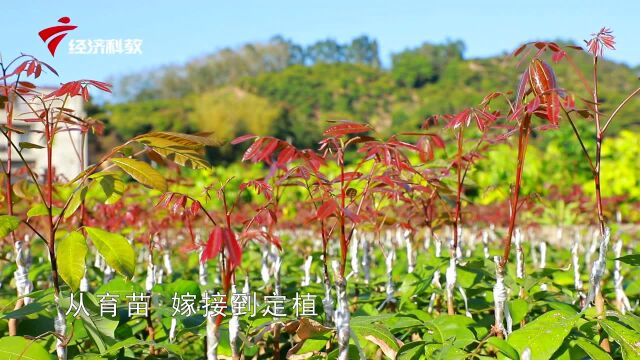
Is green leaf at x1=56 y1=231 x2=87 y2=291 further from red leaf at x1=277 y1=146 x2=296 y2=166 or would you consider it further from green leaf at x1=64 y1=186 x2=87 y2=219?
red leaf at x1=277 y1=146 x2=296 y2=166

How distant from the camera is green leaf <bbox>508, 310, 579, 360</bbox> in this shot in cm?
125

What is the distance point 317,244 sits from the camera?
16.2 ft

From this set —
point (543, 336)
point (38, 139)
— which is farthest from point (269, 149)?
point (38, 139)

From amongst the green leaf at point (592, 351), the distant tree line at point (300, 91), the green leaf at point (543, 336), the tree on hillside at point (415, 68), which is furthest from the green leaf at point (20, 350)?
the tree on hillside at point (415, 68)

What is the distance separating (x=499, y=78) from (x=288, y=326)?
149 ft

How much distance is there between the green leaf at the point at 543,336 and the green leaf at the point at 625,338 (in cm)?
6

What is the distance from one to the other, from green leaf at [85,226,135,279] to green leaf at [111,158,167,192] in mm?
132

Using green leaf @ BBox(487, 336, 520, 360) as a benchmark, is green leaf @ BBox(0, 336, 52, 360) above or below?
below

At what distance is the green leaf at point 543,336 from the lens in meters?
1.25

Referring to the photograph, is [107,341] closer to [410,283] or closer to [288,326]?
[288,326]

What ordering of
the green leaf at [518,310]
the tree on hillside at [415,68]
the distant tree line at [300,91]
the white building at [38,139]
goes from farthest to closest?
the tree on hillside at [415,68], the distant tree line at [300,91], the white building at [38,139], the green leaf at [518,310]

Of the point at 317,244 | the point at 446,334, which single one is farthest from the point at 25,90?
the point at 317,244

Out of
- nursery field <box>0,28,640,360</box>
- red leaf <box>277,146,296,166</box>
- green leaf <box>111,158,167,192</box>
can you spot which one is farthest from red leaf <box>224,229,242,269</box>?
green leaf <box>111,158,167,192</box>

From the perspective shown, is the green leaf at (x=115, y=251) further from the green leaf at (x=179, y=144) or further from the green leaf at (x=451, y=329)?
the green leaf at (x=451, y=329)
